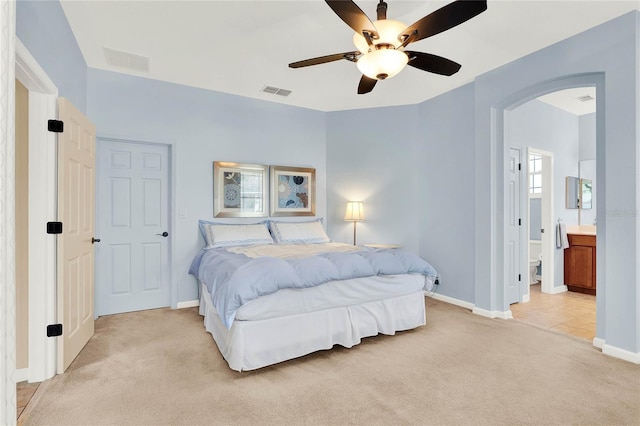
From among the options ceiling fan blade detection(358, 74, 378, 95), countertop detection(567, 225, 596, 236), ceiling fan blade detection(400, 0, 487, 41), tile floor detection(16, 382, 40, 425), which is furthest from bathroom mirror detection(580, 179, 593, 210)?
tile floor detection(16, 382, 40, 425)

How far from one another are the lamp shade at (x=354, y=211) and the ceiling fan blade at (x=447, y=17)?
2.94 meters

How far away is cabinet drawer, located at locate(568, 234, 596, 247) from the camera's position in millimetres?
4594

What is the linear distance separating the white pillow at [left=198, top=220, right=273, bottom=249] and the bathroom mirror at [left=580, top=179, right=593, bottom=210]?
16.2ft

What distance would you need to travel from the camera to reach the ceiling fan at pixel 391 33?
1.82m

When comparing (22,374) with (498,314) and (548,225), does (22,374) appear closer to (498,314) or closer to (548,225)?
(498,314)

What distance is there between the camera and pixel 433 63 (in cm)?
242

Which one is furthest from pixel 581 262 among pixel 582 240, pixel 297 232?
pixel 297 232

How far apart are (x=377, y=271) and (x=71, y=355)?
250 centimetres

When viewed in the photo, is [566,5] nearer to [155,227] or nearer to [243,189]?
[243,189]

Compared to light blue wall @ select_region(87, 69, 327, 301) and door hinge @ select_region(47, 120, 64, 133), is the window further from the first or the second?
door hinge @ select_region(47, 120, 64, 133)

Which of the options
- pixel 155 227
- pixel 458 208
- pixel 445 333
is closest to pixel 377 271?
pixel 445 333

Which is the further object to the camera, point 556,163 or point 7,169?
point 556,163

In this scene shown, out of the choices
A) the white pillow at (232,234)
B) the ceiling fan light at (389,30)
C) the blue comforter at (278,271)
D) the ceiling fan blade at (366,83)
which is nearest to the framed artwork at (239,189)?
the white pillow at (232,234)

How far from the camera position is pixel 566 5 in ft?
8.29
